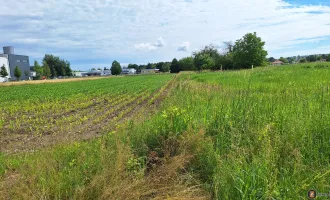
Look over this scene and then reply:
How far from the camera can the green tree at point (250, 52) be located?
67613mm

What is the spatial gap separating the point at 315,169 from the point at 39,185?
369cm

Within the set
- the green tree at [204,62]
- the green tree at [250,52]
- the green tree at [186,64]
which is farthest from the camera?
the green tree at [186,64]

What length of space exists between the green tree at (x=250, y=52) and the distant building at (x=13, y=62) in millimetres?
87555

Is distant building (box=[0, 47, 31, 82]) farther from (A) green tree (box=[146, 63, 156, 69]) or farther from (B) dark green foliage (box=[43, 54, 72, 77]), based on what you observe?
(A) green tree (box=[146, 63, 156, 69])

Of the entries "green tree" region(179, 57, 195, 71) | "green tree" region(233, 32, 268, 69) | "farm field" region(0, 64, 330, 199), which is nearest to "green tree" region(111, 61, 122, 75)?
"green tree" region(179, 57, 195, 71)

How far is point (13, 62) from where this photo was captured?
335 ft

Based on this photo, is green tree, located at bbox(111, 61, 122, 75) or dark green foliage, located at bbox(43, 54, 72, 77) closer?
dark green foliage, located at bbox(43, 54, 72, 77)

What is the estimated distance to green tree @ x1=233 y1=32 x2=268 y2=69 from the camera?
67613 mm

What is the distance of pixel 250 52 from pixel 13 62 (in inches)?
3857

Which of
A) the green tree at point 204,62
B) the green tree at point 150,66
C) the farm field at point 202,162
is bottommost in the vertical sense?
the farm field at point 202,162

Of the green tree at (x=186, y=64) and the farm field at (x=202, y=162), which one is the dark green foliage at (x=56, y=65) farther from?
the farm field at (x=202, y=162)

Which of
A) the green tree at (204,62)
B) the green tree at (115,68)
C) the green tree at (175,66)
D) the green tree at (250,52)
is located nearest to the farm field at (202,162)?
the green tree at (250,52)

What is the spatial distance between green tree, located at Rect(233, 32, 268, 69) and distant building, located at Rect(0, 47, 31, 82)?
87555 mm

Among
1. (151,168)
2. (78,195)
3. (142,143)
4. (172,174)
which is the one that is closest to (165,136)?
(142,143)
